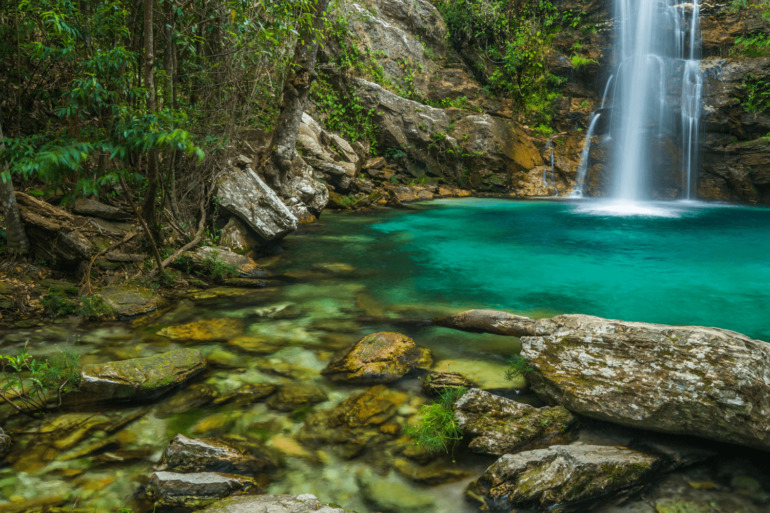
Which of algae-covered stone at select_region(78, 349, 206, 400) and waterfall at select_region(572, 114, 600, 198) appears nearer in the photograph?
algae-covered stone at select_region(78, 349, 206, 400)

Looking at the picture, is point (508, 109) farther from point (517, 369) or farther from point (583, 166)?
point (517, 369)

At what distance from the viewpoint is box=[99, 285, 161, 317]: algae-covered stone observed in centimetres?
505

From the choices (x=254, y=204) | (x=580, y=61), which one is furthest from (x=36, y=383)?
(x=580, y=61)

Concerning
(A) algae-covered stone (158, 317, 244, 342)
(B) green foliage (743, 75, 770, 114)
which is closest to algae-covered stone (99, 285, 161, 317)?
(A) algae-covered stone (158, 317, 244, 342)

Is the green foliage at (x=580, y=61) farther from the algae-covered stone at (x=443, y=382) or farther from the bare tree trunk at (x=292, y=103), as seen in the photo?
the algae-covered stone at (x=443, y=382)

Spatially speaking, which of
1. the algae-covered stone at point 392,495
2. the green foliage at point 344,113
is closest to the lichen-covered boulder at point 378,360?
the algae-covered stone at point 392,495

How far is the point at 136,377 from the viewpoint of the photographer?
348cm

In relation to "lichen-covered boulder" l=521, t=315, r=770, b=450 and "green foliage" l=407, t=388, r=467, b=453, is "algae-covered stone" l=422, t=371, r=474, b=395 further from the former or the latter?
"lichen-covered boulder" l=521, t=315, r=770, b=450

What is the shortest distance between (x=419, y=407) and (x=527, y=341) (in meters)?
1.10

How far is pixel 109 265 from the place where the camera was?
568 centimetres

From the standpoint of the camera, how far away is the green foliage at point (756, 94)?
1736cm

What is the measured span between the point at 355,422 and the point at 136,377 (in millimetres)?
1748

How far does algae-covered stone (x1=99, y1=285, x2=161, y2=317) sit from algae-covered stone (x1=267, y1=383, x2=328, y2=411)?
243 cm

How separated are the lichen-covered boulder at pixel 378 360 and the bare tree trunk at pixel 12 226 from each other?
4052 mm
